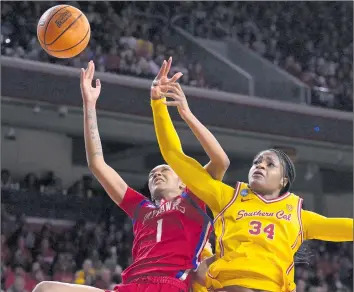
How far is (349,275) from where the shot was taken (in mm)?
16516

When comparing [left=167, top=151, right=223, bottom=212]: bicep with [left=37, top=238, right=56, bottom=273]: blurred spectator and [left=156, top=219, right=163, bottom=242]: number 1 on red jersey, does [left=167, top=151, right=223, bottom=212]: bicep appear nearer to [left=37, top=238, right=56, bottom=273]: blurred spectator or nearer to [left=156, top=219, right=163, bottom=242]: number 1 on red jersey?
[left=156, top=219, right=163, bottom=242]: number 1 on red jersey

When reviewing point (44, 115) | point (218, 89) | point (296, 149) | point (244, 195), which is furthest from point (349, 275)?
point (244, 195)

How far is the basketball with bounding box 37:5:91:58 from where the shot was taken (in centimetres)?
588

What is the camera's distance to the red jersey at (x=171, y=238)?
4793mm

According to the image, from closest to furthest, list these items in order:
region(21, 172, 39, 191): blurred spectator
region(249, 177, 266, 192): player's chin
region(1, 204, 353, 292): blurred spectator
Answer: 1. region(249, 177, 266, 192): player's chin
2. region(1, 204, 353, 292): blurred spectator
3. region(21, 172, 39, 191): blurred spectator

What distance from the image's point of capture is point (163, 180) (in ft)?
16.9

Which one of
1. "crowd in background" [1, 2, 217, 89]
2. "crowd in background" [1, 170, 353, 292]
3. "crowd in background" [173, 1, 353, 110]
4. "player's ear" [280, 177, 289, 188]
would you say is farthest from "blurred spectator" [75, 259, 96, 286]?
"player's ear" [280, 177, 289, 188]

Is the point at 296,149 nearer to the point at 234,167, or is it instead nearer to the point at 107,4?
the point at 234,167

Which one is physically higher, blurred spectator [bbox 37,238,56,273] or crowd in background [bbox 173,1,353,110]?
crowd in background [bbox 173,1,353,110]

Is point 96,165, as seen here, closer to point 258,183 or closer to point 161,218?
point 161,218

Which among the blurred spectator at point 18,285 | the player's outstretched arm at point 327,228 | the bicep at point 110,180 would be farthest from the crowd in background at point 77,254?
the player's outstretched arm at point 327,228

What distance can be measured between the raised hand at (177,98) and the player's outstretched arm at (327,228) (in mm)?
864

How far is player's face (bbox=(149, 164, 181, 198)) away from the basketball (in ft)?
4.06

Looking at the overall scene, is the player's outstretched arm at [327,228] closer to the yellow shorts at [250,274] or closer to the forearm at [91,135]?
the yellow shorts at [250,274]
